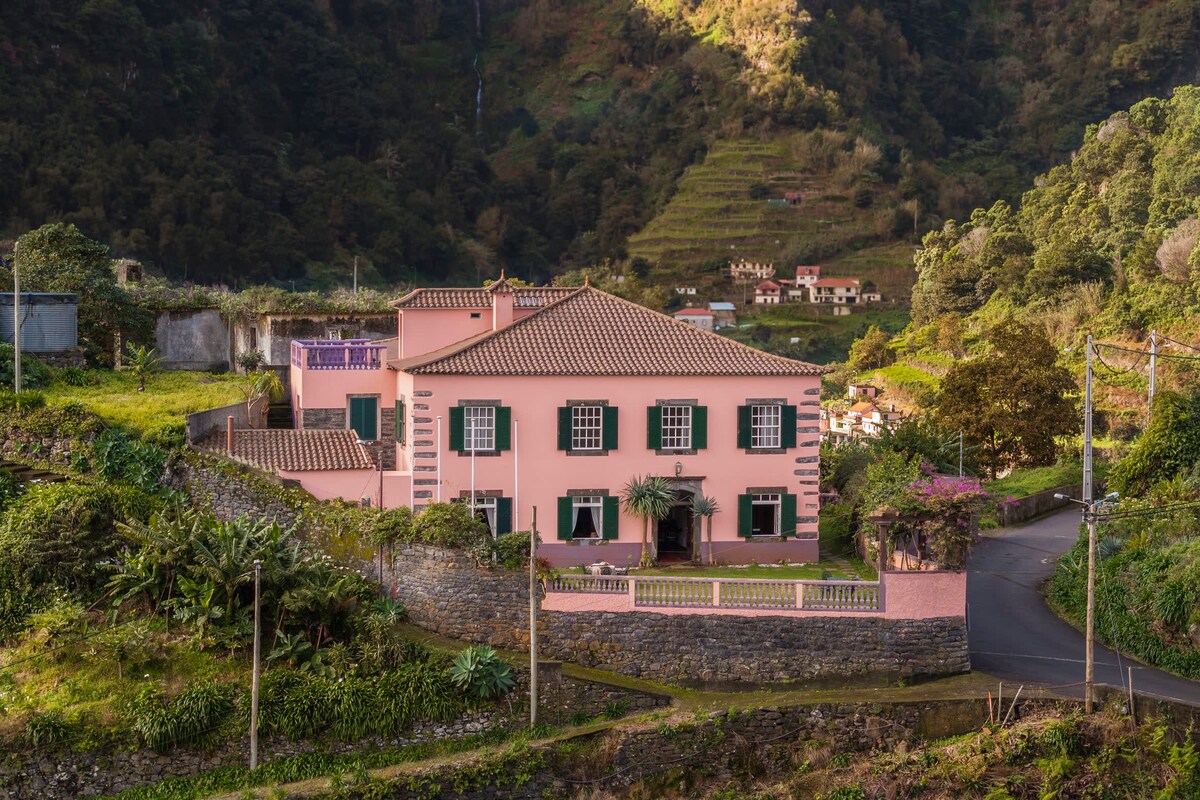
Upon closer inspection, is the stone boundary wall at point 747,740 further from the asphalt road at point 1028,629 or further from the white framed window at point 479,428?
the white framed window at point 479,428

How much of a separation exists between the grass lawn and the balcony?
6.40 feet

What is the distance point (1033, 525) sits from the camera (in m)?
37.4

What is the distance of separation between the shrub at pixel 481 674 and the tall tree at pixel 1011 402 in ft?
67.7

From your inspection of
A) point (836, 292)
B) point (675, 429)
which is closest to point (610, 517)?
point (675, 429)

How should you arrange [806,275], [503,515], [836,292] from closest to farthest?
[503,515], [836,292], [806,275]

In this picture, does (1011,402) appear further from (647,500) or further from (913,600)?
(913,600)

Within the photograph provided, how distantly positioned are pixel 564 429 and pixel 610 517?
191cm

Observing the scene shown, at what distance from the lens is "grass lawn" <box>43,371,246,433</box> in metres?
30.2

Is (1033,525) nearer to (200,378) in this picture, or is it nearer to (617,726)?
(617,726)

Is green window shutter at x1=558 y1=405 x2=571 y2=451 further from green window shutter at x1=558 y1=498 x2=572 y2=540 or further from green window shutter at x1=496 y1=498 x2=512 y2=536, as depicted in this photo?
green window shutter at x1=496 y1=498 x2=512 y2=536

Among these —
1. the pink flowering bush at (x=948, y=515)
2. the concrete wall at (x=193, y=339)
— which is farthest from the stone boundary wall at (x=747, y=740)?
the concrete wall at (x=193, y=339)

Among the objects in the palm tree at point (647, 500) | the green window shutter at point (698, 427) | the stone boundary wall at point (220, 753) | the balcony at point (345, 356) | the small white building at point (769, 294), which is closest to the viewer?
the stone boundary wall at point (220, 753)

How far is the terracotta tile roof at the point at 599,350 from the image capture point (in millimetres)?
29594

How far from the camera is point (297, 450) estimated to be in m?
29.6
